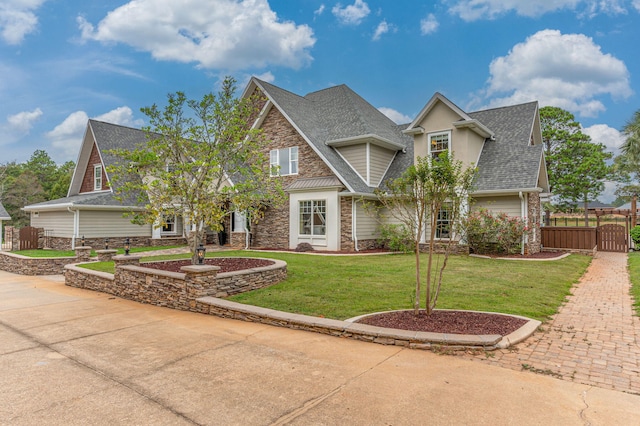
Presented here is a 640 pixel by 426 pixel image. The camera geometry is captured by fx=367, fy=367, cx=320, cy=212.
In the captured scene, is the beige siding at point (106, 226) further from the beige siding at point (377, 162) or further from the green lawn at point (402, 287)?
the beige siding at point (377, 162)

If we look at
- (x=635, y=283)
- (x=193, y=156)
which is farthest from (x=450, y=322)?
(x=193, y=156)

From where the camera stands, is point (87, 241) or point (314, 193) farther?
point (87, 241)

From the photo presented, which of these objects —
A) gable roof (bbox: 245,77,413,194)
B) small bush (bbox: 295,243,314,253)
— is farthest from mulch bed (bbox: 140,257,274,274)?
gable roof (bbox: 245,77,413,194)

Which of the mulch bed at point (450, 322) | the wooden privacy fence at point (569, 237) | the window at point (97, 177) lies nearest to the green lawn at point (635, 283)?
the mulch bed at point (450, 322)

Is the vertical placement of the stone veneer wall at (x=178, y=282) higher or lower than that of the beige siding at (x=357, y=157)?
lower

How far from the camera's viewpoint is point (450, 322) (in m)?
5.77

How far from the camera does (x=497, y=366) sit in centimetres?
435

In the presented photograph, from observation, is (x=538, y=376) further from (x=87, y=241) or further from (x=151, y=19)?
(x=87, y=241)

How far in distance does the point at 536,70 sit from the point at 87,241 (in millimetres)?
25373

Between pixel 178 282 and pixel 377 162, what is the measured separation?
12.6 meters

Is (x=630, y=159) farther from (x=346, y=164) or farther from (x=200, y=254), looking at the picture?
(x=200, y=254)

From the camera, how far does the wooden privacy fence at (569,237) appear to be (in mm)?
16703

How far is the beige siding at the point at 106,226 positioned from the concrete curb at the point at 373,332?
15.4 metres

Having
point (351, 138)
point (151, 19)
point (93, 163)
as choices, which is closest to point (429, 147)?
point (351, 138)
